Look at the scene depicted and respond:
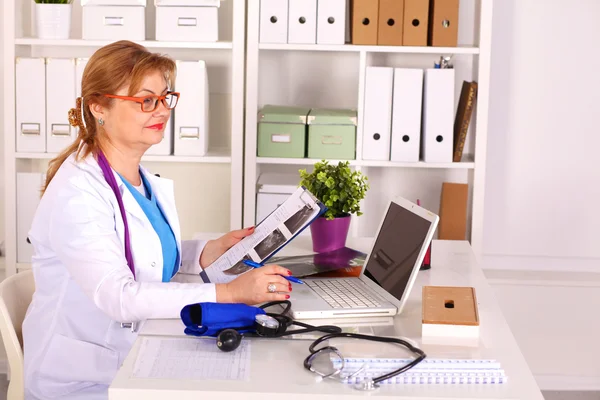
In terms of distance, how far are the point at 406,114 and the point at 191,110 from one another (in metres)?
0.82

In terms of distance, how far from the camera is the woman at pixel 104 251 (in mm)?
1788

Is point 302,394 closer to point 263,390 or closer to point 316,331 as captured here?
point 263,390

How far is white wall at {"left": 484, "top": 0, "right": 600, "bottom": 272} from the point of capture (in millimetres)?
3535

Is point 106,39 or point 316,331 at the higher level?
→ point 106,39

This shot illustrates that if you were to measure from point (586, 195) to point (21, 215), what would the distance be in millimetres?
2378

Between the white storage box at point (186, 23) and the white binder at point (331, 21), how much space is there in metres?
0.40

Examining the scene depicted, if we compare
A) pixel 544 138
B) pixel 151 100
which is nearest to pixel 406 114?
pixel 544 138

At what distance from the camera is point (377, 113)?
321 centimetres

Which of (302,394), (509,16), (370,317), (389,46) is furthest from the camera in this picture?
(509,16)

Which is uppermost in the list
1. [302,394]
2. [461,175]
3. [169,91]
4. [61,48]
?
[61,48]

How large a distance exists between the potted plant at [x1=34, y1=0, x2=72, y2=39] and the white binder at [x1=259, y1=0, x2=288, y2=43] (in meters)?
0.77

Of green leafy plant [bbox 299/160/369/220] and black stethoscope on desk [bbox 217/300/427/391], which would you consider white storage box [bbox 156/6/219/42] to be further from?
black stethoscope on desk [bbox 217/300/427/391]

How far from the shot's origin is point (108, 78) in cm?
197

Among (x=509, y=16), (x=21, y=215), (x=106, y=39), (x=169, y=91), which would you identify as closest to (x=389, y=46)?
(x=509, y=16)
